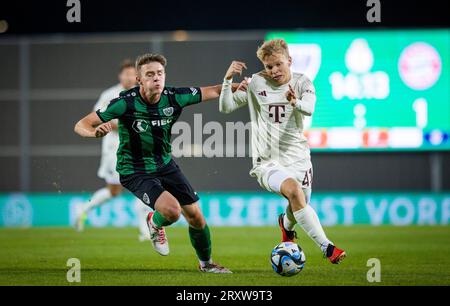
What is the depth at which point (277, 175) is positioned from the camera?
6.57 meters

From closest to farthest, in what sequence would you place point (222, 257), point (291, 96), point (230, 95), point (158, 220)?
point (291, 96) → point (230, 95) → point (158, 220) → point (222, 257)

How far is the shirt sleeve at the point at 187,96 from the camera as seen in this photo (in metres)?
6.86

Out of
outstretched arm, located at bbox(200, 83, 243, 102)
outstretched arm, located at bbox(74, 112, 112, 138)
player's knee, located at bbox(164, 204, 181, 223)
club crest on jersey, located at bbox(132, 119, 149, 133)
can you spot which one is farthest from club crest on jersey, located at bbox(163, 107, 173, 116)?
player's knee, located at bbox(164, 204, 181, 223)

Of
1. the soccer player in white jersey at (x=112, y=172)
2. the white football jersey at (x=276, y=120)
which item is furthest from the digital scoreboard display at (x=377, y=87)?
the white football jersey at (x=276, y=120)

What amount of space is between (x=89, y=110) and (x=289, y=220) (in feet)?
29.1

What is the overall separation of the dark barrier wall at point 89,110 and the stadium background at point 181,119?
18mm

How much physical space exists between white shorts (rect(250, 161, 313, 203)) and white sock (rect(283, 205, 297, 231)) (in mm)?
273

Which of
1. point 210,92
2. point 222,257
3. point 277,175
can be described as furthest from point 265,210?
point 277,175

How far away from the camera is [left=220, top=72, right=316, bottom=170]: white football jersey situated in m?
6.73

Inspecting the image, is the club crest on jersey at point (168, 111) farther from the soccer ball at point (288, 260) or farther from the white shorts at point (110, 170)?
the white shorts at point (110, 170)

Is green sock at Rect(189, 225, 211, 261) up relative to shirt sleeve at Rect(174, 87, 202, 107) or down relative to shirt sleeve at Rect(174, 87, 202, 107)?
down

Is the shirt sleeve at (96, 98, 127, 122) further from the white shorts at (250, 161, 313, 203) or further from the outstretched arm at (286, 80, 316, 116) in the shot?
the outstretched arm at (286, 80, 316, 116)

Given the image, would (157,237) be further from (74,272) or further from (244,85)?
(244,85)

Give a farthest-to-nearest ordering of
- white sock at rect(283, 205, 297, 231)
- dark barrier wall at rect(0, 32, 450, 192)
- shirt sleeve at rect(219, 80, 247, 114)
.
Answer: dark barrier wall at rect(0, 32, 450, 192)
white sock at rect(283, 205, 297, 231)
shirt sleeve at rect(219, 80, 247, 114)
